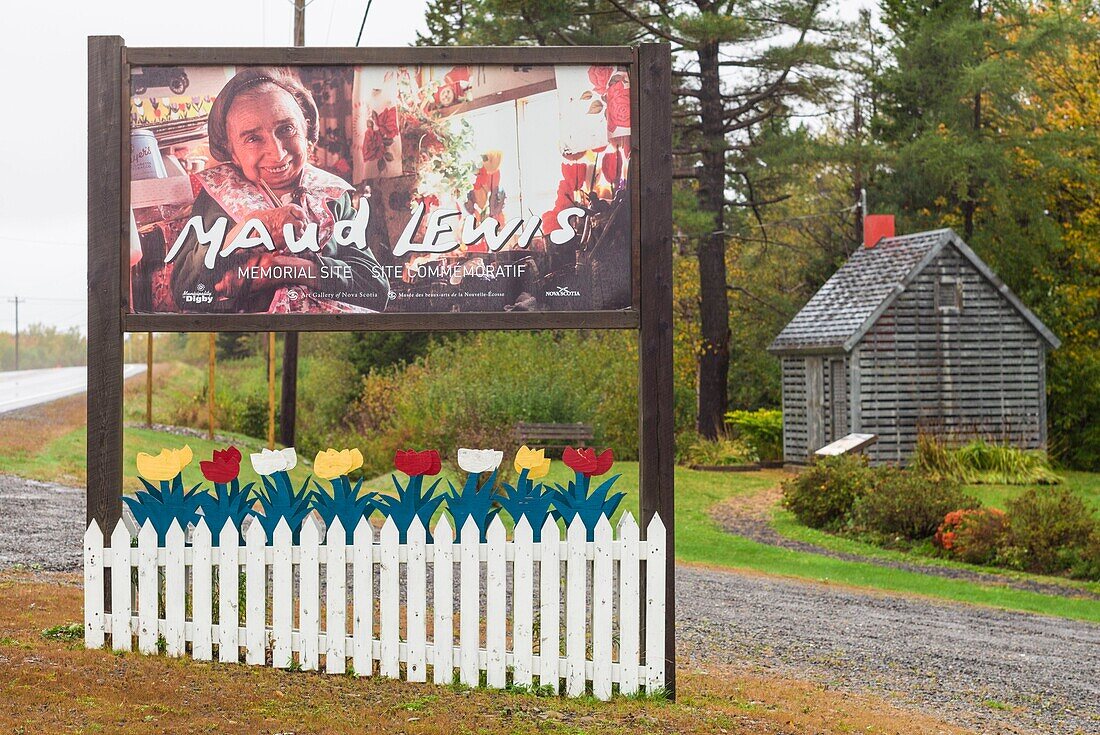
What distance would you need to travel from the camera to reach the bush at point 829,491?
63.1ft

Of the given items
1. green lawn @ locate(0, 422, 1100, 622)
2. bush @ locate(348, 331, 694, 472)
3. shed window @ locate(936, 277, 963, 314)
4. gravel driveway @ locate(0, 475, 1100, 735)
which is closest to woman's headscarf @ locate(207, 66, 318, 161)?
gravel driveway @ locate(0, 475, 1100, 735)

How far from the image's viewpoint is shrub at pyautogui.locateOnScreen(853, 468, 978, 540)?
1777 centimetres

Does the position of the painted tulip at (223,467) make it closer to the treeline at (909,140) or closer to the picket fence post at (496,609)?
the picket fence post at (496,609)

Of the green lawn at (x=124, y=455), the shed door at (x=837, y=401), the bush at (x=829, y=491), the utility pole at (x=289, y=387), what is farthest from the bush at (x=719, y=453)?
the utility pole at (x=289, y=387)

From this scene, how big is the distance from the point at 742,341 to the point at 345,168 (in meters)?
29.9

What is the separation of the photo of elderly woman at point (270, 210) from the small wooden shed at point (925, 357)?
2032cm

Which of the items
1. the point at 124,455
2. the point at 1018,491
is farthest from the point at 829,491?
the point at 124,455

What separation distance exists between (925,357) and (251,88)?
859 inches

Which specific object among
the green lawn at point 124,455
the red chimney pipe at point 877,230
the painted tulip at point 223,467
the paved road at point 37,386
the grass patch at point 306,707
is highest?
the red chimney pipe at point 877,230

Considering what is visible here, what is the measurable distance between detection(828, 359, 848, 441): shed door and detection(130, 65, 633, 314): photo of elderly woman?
2052 centimetres

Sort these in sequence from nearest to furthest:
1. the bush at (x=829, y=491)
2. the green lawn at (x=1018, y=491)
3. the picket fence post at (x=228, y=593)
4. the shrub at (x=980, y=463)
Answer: the picket fence post at (x=228, y=593)
the bush at (x=829, y=491)
the green lawn at (x=1018, y=491)
the shrub at (x=980, y=463)

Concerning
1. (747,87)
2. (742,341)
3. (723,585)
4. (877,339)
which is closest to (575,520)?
(723,585)

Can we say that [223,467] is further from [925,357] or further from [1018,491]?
[925,357]

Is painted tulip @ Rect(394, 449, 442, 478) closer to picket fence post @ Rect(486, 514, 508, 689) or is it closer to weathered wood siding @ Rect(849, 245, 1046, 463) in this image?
picket fence post @ Rect(486, 514, 508, 689)
